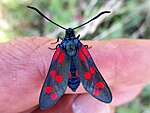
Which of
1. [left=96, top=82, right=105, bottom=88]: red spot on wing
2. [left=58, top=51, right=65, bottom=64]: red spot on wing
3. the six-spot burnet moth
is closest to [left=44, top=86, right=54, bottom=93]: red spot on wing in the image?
the six-spot burnet moth

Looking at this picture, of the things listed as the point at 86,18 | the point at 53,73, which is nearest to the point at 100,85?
the point at 53,73

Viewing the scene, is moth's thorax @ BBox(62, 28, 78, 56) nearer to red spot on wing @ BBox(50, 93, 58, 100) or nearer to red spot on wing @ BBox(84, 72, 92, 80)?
red spot on wing @ BBox(84, 72, 92, 80)

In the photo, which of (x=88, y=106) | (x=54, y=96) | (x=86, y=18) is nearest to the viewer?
(x=54, y=96)

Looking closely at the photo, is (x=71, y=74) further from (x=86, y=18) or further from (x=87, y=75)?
(x=86, y=18)

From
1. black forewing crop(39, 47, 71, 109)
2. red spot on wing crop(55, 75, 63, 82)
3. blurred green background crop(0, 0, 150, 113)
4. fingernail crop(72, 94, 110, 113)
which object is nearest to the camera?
black forewing crop(39, 47, 71, 109)

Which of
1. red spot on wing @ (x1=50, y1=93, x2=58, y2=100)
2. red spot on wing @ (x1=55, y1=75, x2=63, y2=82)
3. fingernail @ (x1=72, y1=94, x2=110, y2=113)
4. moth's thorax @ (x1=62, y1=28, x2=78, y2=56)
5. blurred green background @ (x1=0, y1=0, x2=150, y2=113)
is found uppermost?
blurred green background @ (x1=0, y1=0, x2=150, y2=113)

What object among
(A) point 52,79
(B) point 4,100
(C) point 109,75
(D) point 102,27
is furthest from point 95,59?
(D) point 102,27

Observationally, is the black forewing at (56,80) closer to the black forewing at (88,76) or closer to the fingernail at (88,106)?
the black forewing at (88,76)

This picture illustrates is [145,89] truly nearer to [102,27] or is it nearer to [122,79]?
[102,27]
